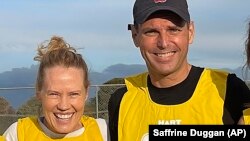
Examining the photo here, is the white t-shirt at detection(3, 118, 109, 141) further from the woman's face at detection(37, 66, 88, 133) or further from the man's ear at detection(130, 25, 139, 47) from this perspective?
the man's ear at detection(130, 25, 139, 47)

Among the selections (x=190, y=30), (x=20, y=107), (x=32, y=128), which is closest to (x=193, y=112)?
(x=190, y=30)

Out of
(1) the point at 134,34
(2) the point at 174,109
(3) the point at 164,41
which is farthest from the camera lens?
(1) the point at 134,34

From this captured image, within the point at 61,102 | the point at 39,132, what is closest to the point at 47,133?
the point at 39,132

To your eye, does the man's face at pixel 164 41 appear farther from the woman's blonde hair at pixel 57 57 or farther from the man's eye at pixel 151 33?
the woman's blonde hair at pixel 57 57

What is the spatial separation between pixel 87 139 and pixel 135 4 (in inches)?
38.0

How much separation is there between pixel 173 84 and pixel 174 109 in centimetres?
18

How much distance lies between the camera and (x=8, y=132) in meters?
3.35

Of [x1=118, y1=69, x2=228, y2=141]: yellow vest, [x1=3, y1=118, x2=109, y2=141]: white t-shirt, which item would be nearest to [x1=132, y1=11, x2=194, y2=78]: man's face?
[x1=118, y1=69, x2=228, y2=141]: yellow vest

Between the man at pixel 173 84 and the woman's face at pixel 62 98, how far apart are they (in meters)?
0.30

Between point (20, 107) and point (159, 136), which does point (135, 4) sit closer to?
point (159, 136)

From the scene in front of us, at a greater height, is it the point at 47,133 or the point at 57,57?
the point at 57,57

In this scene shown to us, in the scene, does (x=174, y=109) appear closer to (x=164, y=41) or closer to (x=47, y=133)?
(x=164, y=41)

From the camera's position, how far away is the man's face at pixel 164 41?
3.04 m

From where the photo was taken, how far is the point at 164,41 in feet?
9.88
